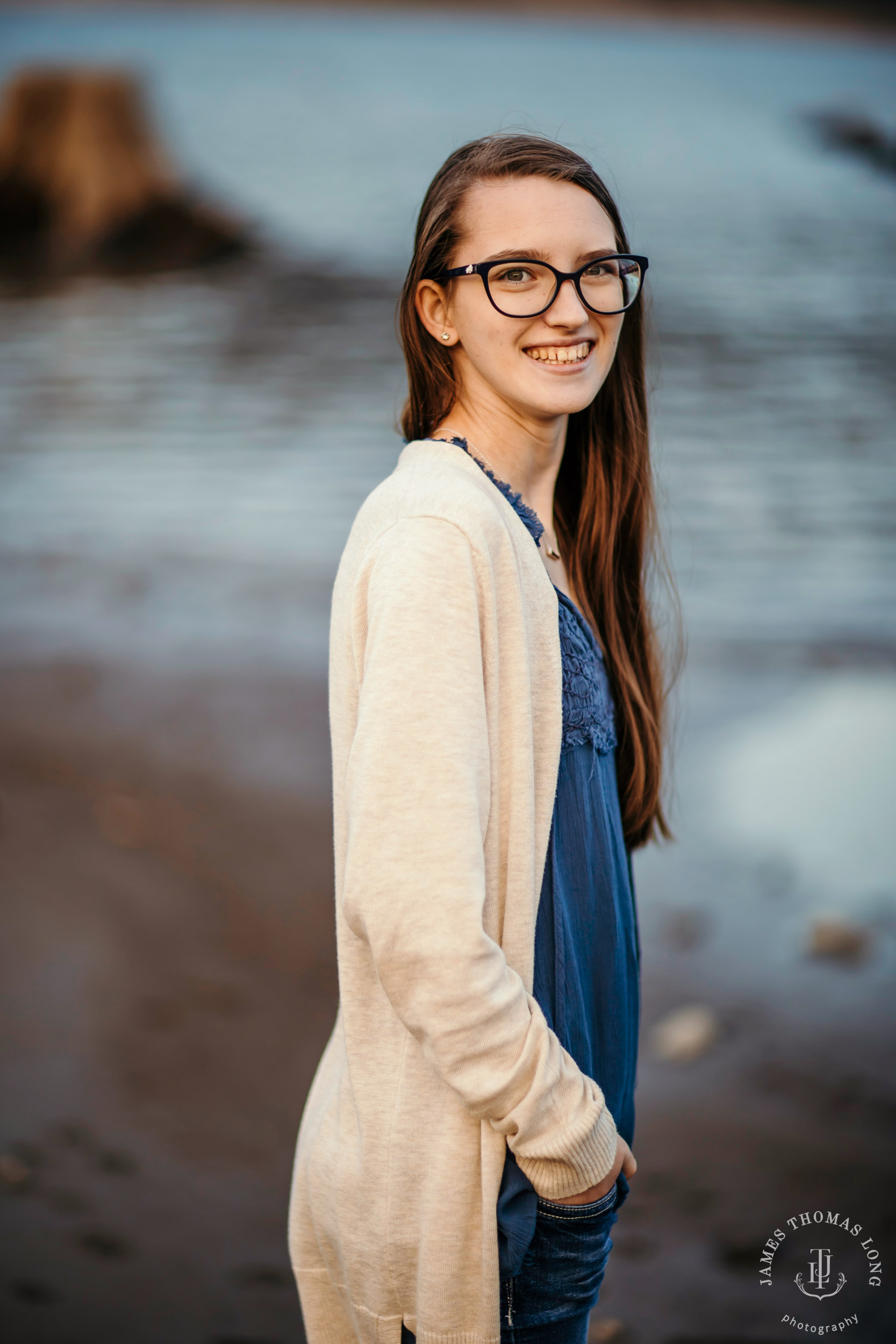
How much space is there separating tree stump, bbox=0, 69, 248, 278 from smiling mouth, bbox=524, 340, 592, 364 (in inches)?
201

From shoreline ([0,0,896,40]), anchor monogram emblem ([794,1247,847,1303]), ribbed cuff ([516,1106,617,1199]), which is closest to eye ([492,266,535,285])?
ribbed cuff ([516,1106,617,1199])

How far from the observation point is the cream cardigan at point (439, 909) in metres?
0.74

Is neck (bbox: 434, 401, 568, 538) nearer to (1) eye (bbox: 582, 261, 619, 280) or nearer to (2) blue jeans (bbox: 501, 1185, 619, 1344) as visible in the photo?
(1) eye (bbox: 582, 261, 619, 280)

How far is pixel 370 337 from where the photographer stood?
18.2 feet

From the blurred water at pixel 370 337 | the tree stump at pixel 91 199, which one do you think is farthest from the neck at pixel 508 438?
the tree stump at pixel 91 199

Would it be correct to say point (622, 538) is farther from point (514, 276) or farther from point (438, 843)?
point (438, 843)

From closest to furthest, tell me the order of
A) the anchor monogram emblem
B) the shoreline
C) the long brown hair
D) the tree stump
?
1. the long brown hair
2. the anchor monogram emblem
3. the shoreline
4. the tree stump

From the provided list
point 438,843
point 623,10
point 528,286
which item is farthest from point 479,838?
point 623,10

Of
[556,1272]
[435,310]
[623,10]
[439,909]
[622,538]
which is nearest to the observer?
[439,909]

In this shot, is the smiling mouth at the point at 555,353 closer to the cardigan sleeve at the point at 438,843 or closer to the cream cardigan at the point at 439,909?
the cream cardigan at the point at 439,909

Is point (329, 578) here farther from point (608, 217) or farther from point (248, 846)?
point (608, 217)

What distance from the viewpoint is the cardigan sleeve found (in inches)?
28.9

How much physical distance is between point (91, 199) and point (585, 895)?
18.8 feet

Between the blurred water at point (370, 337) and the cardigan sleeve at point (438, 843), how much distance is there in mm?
3341
